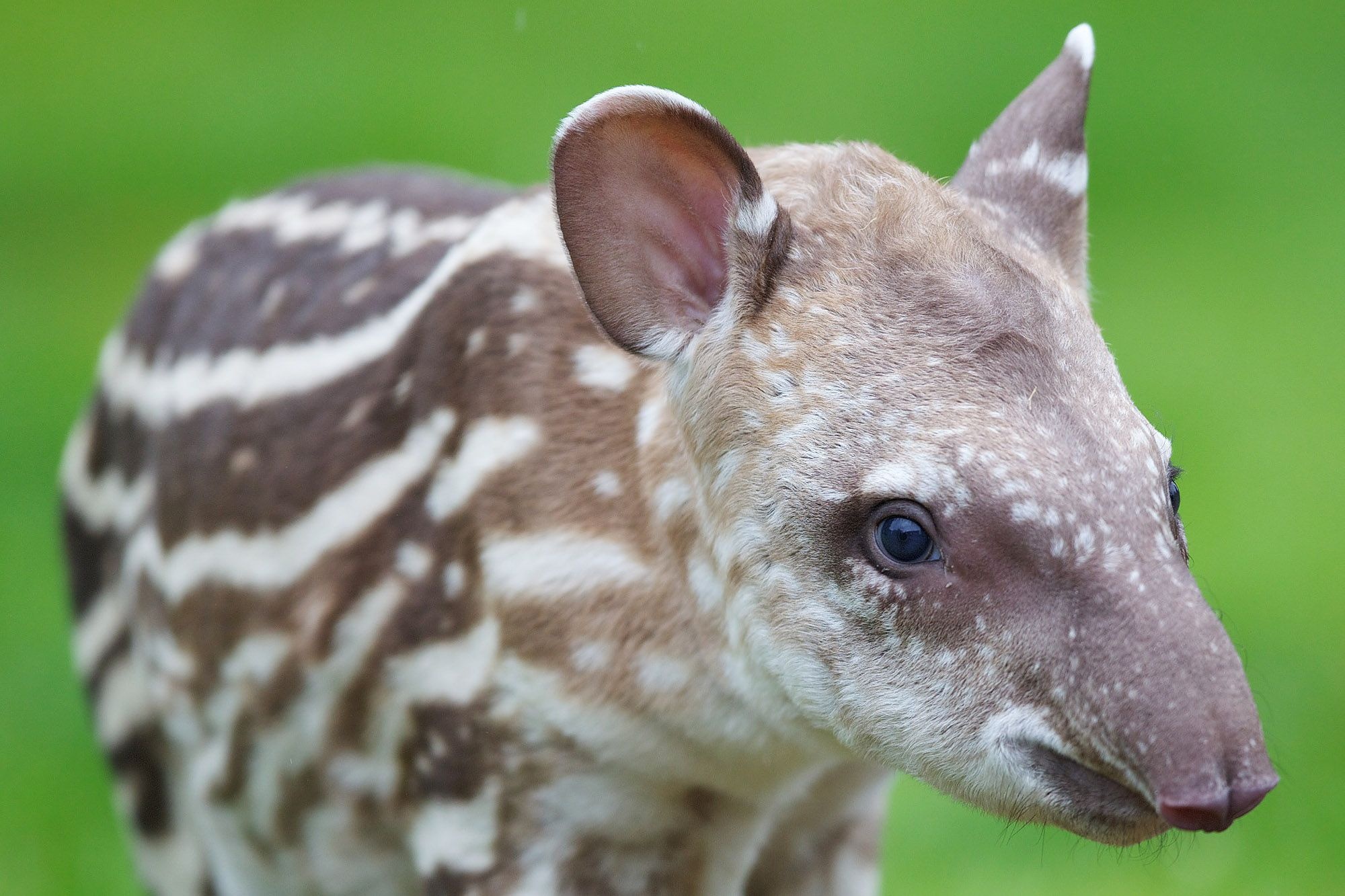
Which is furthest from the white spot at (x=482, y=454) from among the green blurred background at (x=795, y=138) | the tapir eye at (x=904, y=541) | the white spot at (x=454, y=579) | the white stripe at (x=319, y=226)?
the green blurred background at (x=795, y=138)

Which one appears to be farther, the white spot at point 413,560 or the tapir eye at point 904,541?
the white spot at point 413,560

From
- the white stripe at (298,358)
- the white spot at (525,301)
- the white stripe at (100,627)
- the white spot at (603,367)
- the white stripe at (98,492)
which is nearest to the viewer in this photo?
the white spot at (603,367)

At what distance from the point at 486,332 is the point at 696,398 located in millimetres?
674

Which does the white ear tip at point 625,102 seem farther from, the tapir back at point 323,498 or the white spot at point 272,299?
the white spot at point 272,299

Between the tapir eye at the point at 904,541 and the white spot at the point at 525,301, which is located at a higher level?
the white spot at the point at 525,301

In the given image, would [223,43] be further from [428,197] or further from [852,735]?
[852,735]

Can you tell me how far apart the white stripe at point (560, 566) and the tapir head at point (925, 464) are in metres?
0.29

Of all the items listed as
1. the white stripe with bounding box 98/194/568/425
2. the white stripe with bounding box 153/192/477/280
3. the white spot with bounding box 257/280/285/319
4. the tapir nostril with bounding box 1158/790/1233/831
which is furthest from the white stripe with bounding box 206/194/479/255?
the tapir nostril with bounding box 1158/790/1233/831

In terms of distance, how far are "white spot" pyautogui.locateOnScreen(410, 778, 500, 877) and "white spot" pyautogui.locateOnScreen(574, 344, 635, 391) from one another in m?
0.84

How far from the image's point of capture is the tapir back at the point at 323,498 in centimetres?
399

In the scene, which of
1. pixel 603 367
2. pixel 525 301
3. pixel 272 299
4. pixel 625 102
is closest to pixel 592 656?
pixel 603 367

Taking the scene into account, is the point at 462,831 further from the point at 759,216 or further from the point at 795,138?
the point at 795,138

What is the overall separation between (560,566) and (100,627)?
6.91 ft

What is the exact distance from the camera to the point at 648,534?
3.78 m
